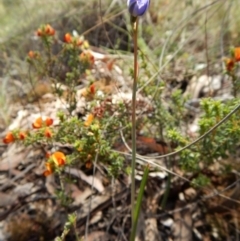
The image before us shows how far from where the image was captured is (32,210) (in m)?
1.87

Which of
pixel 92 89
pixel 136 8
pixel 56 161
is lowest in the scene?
pixel 56 161

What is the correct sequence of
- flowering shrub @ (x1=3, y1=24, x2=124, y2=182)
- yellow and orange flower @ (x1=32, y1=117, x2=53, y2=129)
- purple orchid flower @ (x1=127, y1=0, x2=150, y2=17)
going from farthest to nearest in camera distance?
1. yellow and orange flower @ (x1=32, y1=117, x2=53, y2=129)
2. flowering shrub @ (x1=3, y1=24, x2=124, y2=182)
3. purple orchid flower @ (x1=127, y1=0, x2=150, y2=17)

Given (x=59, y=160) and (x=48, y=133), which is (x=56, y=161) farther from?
(x=48, y=133)

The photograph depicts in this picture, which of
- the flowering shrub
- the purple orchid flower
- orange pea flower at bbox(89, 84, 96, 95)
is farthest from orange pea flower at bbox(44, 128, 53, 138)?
the purple orchid flower

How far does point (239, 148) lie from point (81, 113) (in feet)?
2.58

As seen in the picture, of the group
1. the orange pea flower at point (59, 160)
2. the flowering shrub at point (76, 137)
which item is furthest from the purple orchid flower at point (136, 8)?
the orange pea flower at point (59, 160)

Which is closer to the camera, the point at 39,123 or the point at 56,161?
the point at 56,161

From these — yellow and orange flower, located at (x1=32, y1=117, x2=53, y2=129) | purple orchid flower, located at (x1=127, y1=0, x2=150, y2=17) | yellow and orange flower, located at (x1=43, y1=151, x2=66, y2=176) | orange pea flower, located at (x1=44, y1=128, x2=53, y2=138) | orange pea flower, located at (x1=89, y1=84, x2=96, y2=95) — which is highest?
purple orchid flower, located at (x1=127, y1=0, x2=150, y2=17)

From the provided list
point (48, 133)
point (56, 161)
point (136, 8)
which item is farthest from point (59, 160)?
point (136, 8)

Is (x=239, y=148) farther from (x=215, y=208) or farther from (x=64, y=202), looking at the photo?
(x=64, y=202)

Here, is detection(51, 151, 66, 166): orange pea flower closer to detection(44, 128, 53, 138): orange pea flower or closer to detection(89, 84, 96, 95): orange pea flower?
detection(44, 128, 53, 138): orange pea flower

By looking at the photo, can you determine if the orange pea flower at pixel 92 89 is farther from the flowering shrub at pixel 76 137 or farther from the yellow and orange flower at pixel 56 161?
the yellow and orange flower at pixel 56 161

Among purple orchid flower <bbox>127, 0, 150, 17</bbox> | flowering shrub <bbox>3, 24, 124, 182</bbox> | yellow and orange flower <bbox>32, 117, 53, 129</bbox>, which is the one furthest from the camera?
yellow and orange flower <bbox>32, 117, 53, 129</bbox>

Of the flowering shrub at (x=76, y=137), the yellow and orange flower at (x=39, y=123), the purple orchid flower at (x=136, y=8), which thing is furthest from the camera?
the yellow and orange flower at (x=39, y=123)
